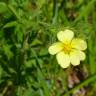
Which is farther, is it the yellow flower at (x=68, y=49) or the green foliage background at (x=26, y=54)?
the green foliage background at (x=26, y=54)

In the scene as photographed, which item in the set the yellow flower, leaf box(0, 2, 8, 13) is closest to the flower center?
the yellow flower

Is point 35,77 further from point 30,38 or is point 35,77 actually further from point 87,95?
point 87,95

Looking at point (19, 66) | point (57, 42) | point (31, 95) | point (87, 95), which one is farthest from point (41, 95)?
point (87, 95)

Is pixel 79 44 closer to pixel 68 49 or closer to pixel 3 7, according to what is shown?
pixel 68 49

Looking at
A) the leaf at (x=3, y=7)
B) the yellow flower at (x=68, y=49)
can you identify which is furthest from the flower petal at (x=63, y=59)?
the leaf at (x=3, y=7)

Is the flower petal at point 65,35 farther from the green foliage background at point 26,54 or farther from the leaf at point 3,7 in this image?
the leaf at point 3,7

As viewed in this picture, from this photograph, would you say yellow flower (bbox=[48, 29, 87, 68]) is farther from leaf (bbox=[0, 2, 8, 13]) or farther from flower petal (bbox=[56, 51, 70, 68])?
leaf (bbox=[0, 2, 8, 13])
